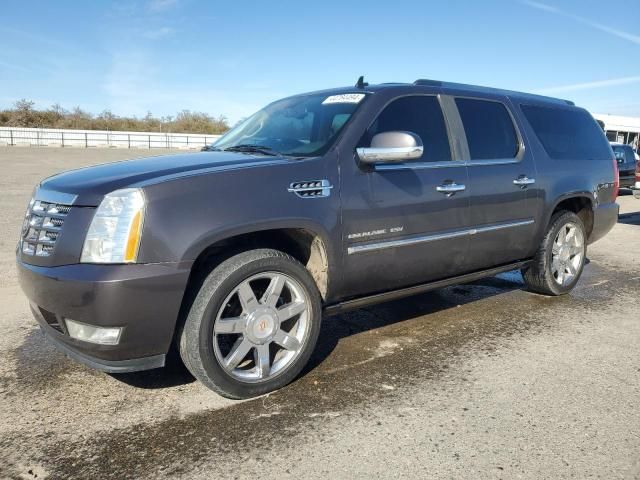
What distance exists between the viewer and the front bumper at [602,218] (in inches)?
216

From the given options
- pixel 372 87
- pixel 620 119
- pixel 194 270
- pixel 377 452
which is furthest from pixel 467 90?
pixel 620 119

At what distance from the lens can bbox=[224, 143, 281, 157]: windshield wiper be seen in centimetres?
355

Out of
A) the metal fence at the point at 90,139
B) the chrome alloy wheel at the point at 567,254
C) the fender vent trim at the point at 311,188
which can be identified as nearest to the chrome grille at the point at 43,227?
the fender vent trim at the point at 311,188

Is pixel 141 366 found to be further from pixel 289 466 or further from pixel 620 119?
pixel 620 119

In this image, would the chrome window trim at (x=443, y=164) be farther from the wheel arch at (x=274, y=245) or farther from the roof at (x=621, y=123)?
the roof at (x=621, y=123)

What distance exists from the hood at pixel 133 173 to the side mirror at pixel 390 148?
535 mm

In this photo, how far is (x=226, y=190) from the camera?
9.32 ft

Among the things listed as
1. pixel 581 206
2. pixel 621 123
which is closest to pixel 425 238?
pixel 581 206

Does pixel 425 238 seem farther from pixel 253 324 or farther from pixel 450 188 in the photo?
pixel 253 324

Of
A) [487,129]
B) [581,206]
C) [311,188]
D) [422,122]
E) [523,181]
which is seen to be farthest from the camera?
[581,206]

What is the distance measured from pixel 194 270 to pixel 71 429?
1031 mm

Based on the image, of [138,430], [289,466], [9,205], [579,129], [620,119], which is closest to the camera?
[289,466]

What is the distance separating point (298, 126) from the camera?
388 cm

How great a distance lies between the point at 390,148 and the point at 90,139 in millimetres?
43142
